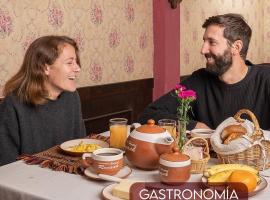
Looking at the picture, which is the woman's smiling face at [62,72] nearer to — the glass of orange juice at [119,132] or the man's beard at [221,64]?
the glass of orange juice at [119,132]

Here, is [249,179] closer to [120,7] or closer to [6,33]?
[6,33]

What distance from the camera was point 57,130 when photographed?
1.92 m

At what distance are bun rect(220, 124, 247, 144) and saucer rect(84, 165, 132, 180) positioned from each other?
0.34m

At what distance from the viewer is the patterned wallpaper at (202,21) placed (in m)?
3.75

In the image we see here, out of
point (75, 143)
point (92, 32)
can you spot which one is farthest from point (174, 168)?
point (92, 32)

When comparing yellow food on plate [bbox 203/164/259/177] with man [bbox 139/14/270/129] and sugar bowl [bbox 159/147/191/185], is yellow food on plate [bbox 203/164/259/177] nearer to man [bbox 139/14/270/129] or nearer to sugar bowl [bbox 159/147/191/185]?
sugar bowl [bbox 159/147/191/185]

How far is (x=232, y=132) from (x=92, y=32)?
68.4 inches

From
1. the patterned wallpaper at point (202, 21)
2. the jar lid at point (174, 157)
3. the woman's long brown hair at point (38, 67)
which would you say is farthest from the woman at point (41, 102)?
the patterned wallpaper at point (202, 21)

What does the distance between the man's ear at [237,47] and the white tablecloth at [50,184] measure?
3.79 ft

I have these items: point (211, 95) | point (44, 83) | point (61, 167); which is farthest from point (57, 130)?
point (211, 95)

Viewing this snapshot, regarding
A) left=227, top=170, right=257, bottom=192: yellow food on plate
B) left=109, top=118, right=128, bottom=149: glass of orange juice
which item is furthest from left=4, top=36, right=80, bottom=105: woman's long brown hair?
left=227, top=170, right=257, bottom=192: yellow food on plate

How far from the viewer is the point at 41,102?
6.00 ft

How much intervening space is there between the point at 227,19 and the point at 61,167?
135cm

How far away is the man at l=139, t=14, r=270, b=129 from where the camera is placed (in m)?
2.08
